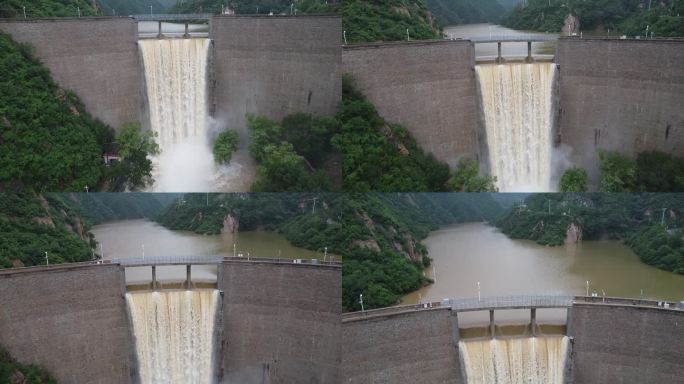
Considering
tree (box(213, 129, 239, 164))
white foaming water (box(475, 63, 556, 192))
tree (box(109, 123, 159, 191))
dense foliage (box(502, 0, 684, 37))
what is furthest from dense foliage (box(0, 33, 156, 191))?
dense foliage (box(502, 0, 684, 37))

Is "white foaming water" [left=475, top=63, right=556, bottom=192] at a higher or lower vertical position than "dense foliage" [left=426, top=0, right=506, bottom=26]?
lower

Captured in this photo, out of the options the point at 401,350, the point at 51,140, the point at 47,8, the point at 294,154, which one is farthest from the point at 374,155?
the point at 47,8

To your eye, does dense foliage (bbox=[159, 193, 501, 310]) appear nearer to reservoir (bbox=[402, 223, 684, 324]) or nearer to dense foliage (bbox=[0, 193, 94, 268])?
reservoir (bbox=[402, 223, 684, 324])

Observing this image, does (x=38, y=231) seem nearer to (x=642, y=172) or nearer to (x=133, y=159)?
(x=133, y=159)

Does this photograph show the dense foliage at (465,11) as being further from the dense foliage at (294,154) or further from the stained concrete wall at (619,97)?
the dense foliage at (294,154)

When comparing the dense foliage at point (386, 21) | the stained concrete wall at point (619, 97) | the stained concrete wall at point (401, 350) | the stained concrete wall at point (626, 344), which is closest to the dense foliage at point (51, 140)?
the dense foliage at point (386, 21)

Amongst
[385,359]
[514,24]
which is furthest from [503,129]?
[385,359]

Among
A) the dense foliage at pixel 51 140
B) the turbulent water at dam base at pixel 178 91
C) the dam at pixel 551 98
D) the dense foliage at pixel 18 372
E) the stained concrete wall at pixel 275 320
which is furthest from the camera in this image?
the turbulent water at dam base at pixel 178 91
